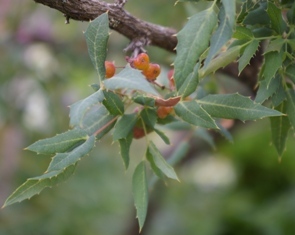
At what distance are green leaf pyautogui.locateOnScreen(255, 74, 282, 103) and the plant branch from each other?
25 centimetres

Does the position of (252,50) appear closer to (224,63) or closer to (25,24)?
(224,63)

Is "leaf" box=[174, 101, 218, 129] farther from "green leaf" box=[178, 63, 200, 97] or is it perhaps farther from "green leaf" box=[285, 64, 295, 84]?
"green leaf" box=[285, 64, 295, 84]

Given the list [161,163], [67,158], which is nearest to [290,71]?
[161,163]

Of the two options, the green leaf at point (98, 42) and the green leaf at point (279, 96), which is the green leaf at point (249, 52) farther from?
the green leaf at point (98, 42)

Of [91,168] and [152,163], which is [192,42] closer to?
[152,163]

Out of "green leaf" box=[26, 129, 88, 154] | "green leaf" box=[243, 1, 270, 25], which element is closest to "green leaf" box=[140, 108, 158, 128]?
"green leaf" box=[26, 129, 88, 154]

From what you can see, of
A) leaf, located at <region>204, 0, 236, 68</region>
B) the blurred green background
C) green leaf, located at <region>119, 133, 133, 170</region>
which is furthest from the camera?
the blurred green background

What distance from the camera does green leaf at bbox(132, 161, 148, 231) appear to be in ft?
3.28

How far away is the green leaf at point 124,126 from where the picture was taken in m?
1.00

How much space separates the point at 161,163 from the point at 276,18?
0.31 m

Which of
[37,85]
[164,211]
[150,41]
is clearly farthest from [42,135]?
[150,41]

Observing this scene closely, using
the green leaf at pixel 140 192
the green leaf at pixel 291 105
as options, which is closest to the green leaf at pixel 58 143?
the green leaf at pixel 140 192

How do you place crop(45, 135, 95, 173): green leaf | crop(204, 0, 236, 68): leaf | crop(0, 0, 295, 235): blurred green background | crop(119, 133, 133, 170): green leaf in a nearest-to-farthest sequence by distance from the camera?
crop(204, 0, 236, 68): leaf → crop(45, 135, 95, 173): green leaf → crop(119, 133, 133, 170): green leaf → crop(0, 0, 295, 235): blurred green background

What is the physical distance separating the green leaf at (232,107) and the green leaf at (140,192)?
17 cm
